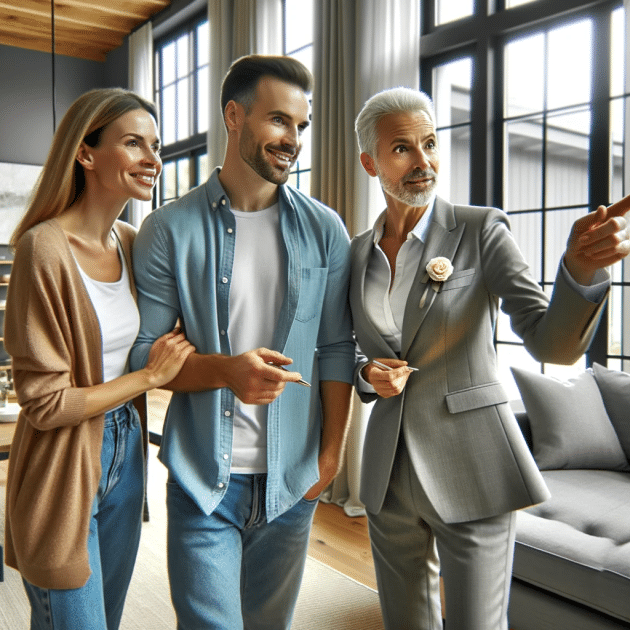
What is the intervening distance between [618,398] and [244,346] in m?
2.09

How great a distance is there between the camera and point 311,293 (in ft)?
4.94

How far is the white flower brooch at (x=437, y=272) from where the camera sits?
148 centimetres

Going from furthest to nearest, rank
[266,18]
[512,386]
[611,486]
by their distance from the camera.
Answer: [266,18] → [512,386] → [611,486]

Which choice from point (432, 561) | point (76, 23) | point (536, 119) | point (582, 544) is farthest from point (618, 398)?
point (76, 23)

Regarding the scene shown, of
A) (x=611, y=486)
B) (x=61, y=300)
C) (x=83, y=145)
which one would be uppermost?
(x=83, y=145)

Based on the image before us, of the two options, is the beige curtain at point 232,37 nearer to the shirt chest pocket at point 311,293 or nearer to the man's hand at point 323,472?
the shirt chest pocket at point 311,293

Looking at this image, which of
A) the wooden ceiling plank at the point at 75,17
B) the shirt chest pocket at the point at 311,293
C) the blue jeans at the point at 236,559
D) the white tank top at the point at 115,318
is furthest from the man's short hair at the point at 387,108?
the wooden ceiling plank at the point at 75,17

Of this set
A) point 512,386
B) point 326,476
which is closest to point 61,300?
point 326,476

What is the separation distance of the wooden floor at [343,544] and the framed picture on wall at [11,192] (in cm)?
542

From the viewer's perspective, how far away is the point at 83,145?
4.75ft

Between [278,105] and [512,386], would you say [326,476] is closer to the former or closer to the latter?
[278,105]

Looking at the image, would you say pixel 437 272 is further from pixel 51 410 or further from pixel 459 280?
pixel 51 410

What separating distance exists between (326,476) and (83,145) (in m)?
0.88

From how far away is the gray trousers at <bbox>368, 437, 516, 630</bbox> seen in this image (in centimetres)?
146
